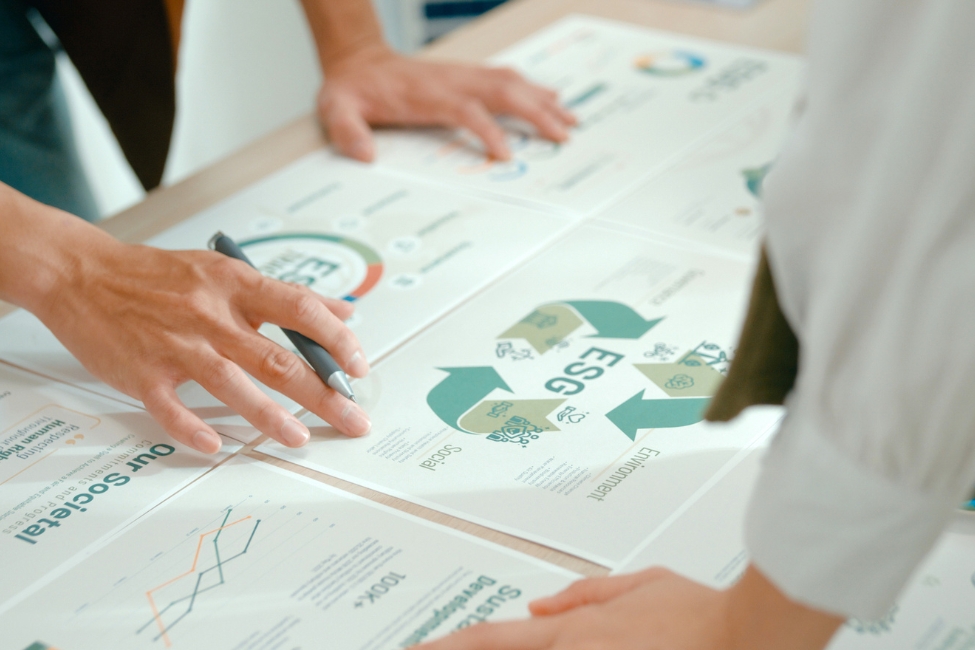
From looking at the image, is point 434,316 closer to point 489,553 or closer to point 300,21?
point 489,553

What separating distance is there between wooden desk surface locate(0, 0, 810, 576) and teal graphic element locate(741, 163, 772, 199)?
36 centimetres

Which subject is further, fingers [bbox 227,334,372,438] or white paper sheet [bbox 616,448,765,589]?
fingers [bbox 227,334,372,438]

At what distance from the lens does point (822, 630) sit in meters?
0.43

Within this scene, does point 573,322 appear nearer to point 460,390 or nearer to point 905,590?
point 460,390

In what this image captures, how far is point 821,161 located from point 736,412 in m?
0.12

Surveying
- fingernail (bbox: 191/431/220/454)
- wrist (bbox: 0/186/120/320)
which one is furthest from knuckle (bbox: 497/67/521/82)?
fingernail (bbox: 191/431/220/454)

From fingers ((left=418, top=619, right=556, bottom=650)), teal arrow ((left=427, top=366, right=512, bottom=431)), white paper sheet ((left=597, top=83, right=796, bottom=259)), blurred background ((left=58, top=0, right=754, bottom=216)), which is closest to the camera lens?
fingers ((left=418, top=619, right=556, bottom=650))

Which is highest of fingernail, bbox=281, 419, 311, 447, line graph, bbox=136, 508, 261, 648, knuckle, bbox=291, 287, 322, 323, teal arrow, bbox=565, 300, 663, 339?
knuckle, bbox=291, 287, 322, 323

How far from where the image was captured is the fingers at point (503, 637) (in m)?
0.51

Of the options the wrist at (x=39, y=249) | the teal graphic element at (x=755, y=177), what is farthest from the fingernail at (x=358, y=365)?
the teal graphic element at (x=755, y=177)

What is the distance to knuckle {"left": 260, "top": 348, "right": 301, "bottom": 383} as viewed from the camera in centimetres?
73

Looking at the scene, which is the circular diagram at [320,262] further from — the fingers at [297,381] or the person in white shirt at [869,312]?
the person in white shirt at [869,312]

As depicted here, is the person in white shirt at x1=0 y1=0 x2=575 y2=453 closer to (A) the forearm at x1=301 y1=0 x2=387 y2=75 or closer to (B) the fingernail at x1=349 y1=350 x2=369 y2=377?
(B) the fingernail at x1=349 y1=350 x2=369 y2=377

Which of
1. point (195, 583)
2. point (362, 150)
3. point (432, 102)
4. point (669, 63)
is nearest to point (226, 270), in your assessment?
point (195, 583)
